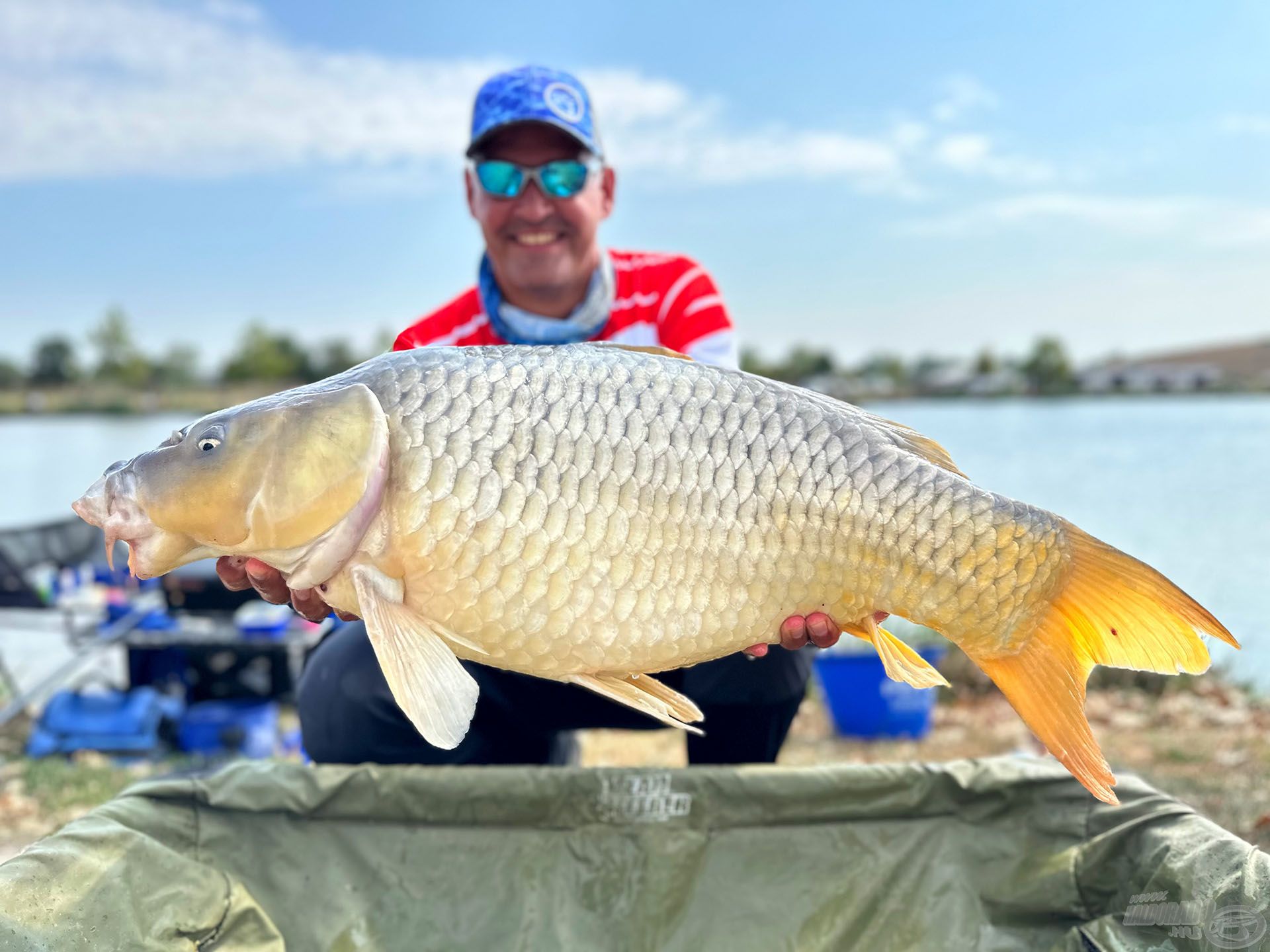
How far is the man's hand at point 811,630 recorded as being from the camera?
1162 millimetres

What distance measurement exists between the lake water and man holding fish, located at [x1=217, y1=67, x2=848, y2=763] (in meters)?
0.46

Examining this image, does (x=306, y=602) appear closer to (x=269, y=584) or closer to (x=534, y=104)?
(x=269, y=584)

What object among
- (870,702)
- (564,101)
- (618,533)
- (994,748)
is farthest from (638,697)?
(994,748)

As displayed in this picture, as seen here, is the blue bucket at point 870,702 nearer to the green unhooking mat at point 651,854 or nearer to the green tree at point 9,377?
the green unhooking mat at point 651,854

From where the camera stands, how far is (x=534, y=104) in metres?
1.74

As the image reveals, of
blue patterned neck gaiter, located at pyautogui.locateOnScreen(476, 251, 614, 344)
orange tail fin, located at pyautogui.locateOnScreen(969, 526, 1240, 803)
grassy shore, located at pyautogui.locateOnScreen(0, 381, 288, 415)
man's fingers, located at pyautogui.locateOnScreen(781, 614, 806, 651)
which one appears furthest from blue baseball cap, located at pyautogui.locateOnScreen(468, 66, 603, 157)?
grassy shore, located at pyautogui.locateOnScreen(0, 381, 288, 415)

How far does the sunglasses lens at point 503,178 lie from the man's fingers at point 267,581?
859mm

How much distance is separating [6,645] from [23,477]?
40.1 feet

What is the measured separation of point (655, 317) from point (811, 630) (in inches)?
33.8

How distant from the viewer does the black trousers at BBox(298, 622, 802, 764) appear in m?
1.61

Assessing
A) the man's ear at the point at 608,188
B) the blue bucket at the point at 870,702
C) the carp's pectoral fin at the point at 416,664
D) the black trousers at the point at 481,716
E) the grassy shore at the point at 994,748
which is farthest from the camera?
the blue bucket at the point at 870,702

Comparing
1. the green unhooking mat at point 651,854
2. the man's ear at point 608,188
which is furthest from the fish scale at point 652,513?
the man's ear at point 608,188

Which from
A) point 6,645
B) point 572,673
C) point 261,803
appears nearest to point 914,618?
point 572,673

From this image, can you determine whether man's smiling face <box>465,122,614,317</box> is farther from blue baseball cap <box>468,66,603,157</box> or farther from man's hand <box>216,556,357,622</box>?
man's hand <box>216,556,357,622</box>
